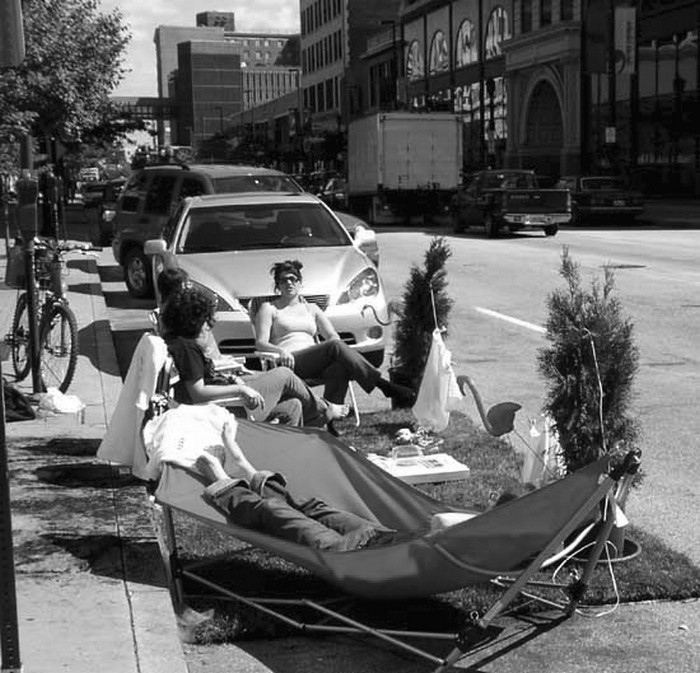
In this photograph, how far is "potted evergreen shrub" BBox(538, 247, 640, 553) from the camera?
17.0 ft

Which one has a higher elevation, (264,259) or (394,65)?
(394,65)

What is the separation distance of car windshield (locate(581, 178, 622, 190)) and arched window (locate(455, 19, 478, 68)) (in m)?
36.1

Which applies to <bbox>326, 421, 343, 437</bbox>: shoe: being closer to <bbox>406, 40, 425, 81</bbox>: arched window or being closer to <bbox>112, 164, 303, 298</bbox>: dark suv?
<bbox>112, 164, 303, 298</bbox>: dark suv

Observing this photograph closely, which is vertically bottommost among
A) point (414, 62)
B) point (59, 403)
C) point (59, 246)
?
point (59, 403)

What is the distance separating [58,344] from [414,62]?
77.2 m

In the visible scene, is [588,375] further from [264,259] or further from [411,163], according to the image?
[411,163]

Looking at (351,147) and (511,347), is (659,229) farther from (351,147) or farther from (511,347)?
(511,347)

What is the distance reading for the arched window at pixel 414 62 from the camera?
270 ft

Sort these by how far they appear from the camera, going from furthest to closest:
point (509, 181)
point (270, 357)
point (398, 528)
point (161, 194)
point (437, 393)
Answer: point (509, 181) < point (161, 194) < point (270, 357) < point (437, 393) < point (398, 528)

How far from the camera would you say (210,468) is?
16.6ft

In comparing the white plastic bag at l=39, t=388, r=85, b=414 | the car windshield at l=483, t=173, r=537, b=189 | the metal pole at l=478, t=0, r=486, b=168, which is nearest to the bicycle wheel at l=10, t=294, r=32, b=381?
the white plastic bag at l=39, t=388, r=85, b=414

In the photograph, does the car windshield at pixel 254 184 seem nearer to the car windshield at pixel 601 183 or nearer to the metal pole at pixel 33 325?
the metal pole at pixel 33 325

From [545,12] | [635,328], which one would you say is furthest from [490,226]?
[545,12]

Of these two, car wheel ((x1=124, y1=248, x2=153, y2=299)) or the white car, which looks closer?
the white car
